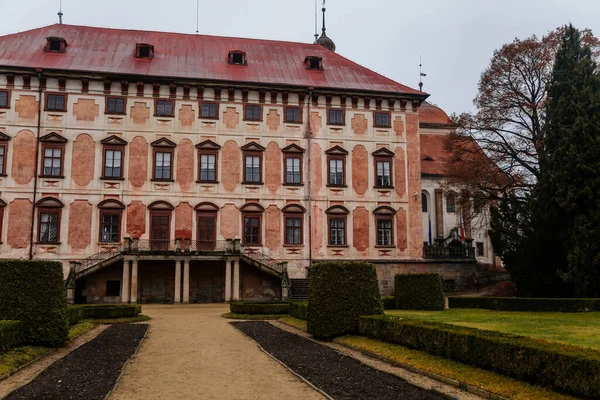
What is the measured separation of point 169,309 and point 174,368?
1791 cm

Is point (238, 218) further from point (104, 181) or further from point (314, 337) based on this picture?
point (314, 337)

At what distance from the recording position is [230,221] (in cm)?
3500

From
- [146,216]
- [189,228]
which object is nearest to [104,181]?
[146,216]

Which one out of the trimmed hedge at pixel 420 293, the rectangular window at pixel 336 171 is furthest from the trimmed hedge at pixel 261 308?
the rectangular window at pixel 336 171

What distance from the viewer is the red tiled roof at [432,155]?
158 ft

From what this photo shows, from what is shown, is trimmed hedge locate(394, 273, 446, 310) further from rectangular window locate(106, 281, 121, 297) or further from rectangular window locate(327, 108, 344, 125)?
rectangular window locate(106, 281, 121, 297)

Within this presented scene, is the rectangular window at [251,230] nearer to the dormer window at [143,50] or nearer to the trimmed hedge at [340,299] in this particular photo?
the dormer window at [143,50]

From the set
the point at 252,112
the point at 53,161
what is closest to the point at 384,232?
the point at 252,112

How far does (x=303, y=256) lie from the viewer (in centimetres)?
3562

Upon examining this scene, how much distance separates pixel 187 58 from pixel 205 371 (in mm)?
29959

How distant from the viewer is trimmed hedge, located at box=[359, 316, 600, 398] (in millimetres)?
7980

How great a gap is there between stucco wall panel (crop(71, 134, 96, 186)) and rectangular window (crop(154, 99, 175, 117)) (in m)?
4.19

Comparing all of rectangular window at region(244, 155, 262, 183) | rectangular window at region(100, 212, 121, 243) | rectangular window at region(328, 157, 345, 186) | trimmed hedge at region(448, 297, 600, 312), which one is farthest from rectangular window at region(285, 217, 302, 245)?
trimmed hedge at region(448, 297, 600, 312)

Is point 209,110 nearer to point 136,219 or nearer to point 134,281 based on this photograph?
point 136,219
